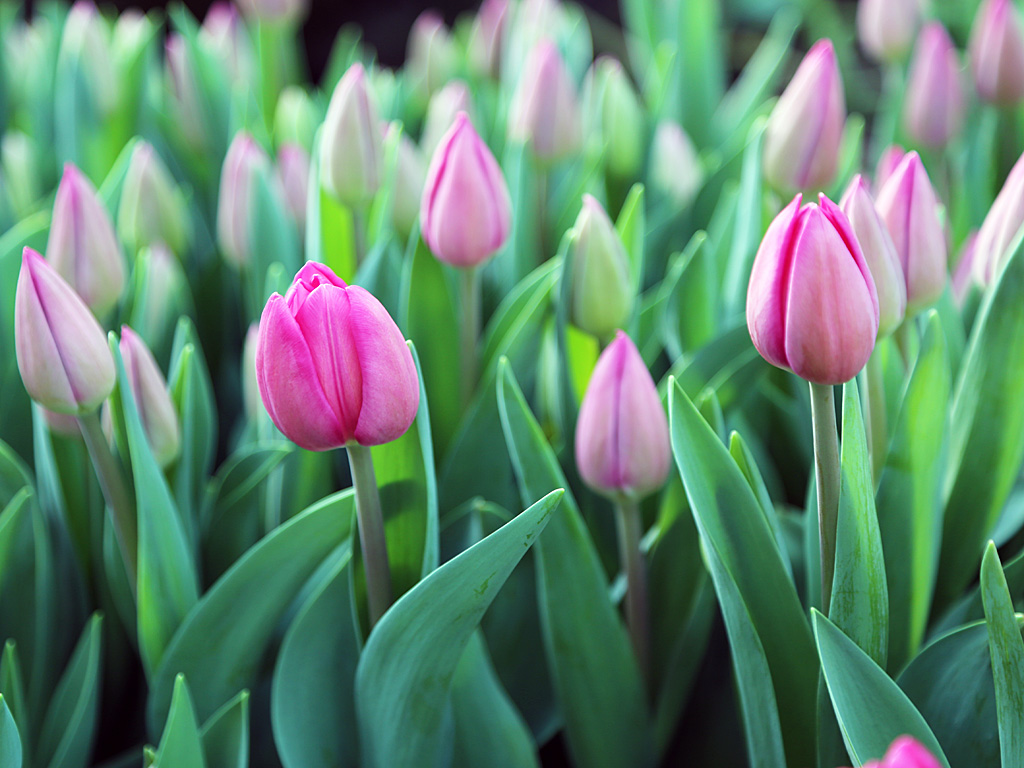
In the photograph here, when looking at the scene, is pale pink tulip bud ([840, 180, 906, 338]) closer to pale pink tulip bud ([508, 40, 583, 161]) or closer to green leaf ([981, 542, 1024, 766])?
green leaf ([981, 542, 1024, 766])

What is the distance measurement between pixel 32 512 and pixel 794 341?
40 centimetres

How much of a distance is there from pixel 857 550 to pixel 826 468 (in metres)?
0.04

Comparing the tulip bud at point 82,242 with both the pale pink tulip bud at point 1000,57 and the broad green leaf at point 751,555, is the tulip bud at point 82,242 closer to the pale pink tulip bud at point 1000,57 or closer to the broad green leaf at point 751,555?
the broad green leaf at point 751,555

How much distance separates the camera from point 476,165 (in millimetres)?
544

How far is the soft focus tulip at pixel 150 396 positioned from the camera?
0.51 metres

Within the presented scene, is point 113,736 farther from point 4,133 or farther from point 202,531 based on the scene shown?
point 4,133

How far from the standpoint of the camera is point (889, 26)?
0.89 metres

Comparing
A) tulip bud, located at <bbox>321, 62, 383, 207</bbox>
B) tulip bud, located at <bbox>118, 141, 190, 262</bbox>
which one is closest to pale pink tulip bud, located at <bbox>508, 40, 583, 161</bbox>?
tulip bud, located at <bbox>321, 62, 383, 207</bbox>

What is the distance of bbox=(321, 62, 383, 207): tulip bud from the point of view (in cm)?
61

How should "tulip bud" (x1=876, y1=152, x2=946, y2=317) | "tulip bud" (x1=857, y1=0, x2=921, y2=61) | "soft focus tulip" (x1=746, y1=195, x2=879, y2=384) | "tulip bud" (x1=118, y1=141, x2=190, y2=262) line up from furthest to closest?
1. "tulip bud" (x1=857, y1=0, x2=921, y2=61)
2. "tulip bud" (x1=118, y1=141, x2=190, y2=262)
3. "tulip bud" (x1=876, y1=152, x2=946, y2=317)
4. "soft focus tulip" (x1=746, y1=195, x2=879, y2=384)

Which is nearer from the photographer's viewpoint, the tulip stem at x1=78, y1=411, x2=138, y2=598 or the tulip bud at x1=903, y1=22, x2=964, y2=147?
the tulip stem at x1=78, y1=411, x2=138, y2=598

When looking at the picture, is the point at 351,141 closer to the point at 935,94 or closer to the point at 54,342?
the point at 54,342

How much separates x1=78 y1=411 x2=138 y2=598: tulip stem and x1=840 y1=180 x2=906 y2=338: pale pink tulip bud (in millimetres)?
365

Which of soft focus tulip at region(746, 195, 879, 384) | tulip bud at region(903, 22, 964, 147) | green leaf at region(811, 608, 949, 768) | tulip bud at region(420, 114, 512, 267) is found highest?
tulip bud at region(903, 22, 964, 147)
